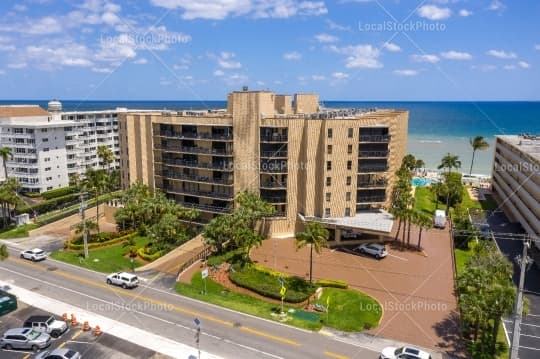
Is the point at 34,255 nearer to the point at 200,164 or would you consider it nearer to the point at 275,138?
the point at 200,164

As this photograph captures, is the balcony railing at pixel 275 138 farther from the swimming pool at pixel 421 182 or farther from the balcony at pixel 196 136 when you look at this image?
the swimming pool at pixel 421 182

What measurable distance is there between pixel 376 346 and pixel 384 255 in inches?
893

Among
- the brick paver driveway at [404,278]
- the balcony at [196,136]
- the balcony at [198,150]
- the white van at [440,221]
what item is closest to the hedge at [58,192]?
the balcony at [198,150]

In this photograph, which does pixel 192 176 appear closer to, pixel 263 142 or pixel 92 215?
pixel 263 142

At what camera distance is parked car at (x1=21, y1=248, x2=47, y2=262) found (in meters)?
59.5

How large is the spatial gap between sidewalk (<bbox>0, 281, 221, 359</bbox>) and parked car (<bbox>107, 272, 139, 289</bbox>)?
6.30 metres

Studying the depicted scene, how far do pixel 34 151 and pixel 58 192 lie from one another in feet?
37.5

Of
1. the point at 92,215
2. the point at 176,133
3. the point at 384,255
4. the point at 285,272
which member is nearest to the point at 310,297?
the point at 285,272

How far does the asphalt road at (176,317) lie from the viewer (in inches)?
1471

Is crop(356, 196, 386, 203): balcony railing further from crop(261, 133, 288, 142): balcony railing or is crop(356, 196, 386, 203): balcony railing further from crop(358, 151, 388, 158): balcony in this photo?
crop(261, 133, 288, 142): balcony railing

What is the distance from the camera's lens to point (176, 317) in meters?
43.3

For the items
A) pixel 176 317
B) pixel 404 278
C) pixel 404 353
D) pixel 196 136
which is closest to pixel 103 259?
pixel 176 317

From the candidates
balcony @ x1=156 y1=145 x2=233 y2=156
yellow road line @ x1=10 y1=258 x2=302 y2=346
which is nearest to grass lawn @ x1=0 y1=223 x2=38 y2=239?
yellow road line @ x1=10 y1=258 x2=302 y2=346

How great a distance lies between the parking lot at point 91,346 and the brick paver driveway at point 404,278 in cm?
2271
